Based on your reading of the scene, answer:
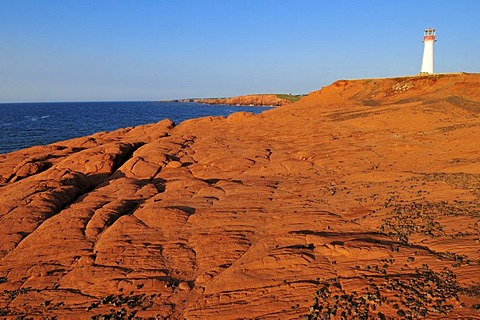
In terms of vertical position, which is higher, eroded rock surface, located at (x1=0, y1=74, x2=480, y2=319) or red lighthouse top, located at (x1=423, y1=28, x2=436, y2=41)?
red lighthouse top, located at (x1=423, y1=28, x2=436, y2=41)

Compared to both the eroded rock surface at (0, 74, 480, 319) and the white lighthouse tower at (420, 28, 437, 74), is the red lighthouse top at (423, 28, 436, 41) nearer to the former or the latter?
the white lighthouse tower at (420, 28, 437, 74)

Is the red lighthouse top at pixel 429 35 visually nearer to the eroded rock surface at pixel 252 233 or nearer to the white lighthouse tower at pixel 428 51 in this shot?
the white lighthouse tower at pixel 428 51

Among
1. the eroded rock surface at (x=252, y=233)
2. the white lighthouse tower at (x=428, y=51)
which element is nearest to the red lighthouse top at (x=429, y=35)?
the white lighthouse tower at (x=428, y=51)

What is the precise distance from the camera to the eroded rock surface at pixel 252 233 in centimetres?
671

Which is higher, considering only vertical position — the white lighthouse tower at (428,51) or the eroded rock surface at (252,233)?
the white lighthouse tower at (428,51)

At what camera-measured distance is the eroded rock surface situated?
6.71 meters

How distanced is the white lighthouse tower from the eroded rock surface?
34134mm

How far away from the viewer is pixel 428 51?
49.5 metres

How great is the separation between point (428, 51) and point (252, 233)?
168 ft

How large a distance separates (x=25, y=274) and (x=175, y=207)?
4866mm

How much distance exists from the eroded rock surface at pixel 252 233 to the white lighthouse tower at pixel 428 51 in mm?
34134

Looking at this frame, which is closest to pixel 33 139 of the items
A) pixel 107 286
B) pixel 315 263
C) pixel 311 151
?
pixel 311 151

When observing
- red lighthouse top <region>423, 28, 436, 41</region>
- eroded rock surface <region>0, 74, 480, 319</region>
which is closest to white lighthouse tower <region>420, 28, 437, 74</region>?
red lighthouse top <region>423, 28, 436, 41</region>

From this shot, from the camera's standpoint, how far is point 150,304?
7238 millimetres
